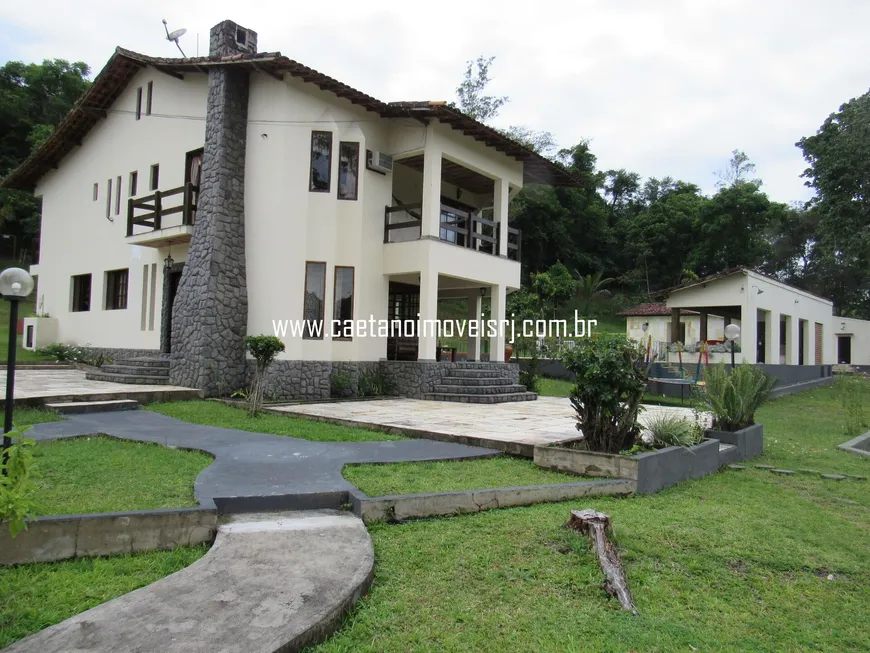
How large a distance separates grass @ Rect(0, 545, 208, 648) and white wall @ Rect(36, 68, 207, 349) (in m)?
11.7

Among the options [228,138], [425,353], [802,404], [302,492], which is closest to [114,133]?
[228,138]

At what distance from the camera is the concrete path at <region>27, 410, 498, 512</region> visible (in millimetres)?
4641

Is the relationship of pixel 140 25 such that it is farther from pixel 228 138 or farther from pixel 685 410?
pixel 685 410

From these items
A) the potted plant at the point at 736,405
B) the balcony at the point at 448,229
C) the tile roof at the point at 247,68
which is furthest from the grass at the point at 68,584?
the balcony at the point at 448,229

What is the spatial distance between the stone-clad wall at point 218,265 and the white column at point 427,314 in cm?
382

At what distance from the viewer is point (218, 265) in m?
12.0

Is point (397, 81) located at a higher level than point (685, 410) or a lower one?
higher

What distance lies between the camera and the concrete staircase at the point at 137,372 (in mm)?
12445

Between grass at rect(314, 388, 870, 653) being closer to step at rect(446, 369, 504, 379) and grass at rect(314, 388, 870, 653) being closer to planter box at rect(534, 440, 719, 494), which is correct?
planter box at rect(534, 440, 719, 494)

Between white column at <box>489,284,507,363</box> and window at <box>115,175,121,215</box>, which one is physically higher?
window at <box>115,175,121,215</box>

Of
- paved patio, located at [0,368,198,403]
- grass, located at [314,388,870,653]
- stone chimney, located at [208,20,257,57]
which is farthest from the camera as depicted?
stone chimney, located at [208,20,257,57]

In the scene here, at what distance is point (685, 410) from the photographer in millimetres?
12219

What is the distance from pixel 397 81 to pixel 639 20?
2473 centimetres

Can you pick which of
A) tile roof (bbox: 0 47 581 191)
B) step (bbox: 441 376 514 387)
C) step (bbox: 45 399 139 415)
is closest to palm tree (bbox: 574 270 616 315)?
tile roof (bbox: 0 47 581 191)
